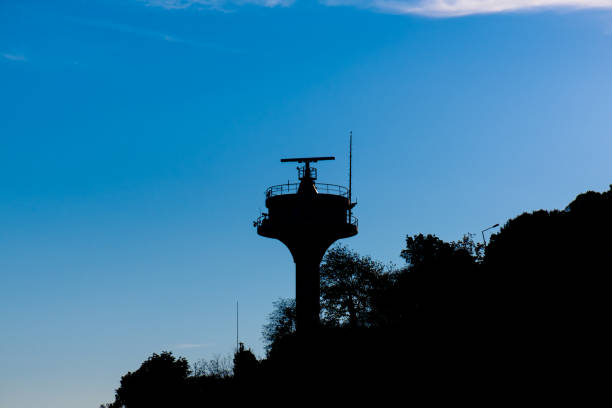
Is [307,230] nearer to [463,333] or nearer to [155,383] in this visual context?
[463,333]

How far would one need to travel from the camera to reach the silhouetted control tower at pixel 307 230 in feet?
173

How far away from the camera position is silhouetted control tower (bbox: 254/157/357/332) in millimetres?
52719

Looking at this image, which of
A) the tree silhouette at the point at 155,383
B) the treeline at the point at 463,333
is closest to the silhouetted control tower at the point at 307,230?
the treeline at the point at 463,333

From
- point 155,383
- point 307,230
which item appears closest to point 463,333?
point 307,230

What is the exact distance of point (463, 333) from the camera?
46.8m

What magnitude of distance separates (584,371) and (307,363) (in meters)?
20.4

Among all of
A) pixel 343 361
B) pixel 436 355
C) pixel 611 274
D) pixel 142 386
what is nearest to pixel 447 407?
pixel 436 355

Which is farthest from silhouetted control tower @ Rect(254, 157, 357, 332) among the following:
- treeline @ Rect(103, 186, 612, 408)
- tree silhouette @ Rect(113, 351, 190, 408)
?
tree silhouette @ Rect(113, 351, 190, 408)

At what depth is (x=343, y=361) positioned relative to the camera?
48750 mm

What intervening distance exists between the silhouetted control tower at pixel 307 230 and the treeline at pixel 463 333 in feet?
9.42

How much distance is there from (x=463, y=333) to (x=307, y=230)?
14140mm

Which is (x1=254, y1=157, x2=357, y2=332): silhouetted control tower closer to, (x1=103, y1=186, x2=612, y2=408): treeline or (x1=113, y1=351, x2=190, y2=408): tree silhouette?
(x1=103, y1=186, x2=612, y2=408): treeline

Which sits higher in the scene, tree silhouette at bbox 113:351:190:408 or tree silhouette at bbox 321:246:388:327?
tree silhouette at bbox 321:246:388:327

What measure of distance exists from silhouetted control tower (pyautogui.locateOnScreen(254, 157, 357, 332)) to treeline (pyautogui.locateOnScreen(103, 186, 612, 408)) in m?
2.87
